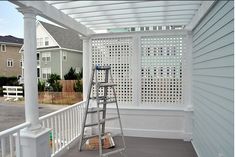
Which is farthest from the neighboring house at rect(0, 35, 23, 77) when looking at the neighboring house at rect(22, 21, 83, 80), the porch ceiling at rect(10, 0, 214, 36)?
the porch ceiling at rect(10, 0, 214, 36)

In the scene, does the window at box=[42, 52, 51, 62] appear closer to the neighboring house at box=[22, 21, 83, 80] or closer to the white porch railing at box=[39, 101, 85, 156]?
the neighboring house at box=[22, 21, 83, 80]

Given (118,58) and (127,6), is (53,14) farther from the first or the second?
(118,58)

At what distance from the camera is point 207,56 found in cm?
278

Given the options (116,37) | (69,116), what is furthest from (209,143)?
(116,37)

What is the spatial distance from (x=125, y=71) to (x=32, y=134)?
8.03ft

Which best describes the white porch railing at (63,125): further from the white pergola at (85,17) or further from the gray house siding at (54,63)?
the gray house siding at (54,63)

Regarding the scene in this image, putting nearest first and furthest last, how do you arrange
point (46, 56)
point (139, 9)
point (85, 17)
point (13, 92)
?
point (139, 9) → point (85, 17) → point (13, 92) → point (46, 56)

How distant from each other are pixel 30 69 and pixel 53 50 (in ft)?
47.0

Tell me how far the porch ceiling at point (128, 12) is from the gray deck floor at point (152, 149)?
238 cm

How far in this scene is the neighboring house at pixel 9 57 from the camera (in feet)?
62.8

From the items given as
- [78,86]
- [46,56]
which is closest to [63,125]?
[78,86]

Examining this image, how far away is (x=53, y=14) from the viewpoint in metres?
2.82

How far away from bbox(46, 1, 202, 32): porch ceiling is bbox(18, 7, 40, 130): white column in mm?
398

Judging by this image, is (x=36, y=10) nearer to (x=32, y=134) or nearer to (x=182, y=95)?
(x=32, y=134)
